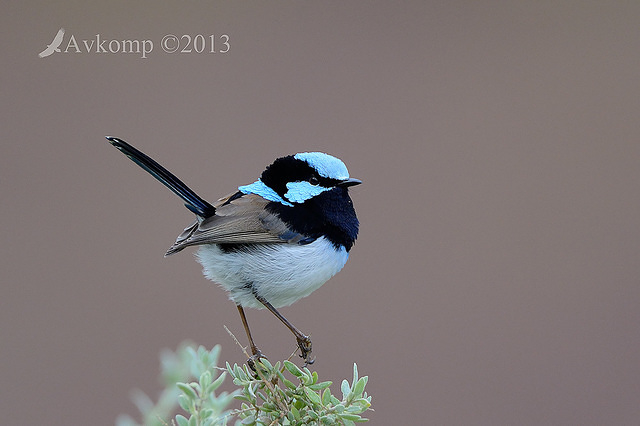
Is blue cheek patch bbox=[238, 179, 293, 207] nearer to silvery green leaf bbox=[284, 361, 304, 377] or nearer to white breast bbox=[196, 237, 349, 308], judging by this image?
white breast bbox=[196, 237, 349, 308]

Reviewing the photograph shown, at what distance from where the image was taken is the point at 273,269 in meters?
1.50

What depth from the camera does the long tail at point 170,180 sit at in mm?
1421

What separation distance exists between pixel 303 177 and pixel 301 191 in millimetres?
36

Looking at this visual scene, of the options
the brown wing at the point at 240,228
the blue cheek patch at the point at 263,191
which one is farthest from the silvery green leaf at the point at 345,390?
the blue cheek patch at the point at 263,191

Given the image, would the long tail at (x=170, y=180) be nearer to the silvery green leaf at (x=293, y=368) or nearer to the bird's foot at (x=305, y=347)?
the bird's foot at (x=305, y=347)

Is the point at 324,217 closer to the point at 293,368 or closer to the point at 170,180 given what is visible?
the point at 170,180

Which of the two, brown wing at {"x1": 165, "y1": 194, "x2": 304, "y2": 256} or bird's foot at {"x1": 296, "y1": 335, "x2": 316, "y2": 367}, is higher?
brown wing at {"x1": 165, "y1": 194, "x2": 304, "y2": 256}

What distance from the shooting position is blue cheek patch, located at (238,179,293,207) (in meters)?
1.64

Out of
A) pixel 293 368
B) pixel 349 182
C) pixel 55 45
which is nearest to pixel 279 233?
pixel 349 182

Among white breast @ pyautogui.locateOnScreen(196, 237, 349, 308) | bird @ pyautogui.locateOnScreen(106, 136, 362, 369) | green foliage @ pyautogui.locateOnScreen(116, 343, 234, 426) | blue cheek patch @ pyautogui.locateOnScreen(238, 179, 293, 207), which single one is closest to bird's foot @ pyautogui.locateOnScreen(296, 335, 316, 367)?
bird @ pyautogui.locateOnScreen(106, 136, 362, 369)

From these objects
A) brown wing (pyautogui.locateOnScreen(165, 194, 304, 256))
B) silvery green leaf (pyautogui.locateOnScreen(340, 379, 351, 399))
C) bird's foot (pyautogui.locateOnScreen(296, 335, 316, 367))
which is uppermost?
brown wing (pyautogui.locateOnScreen(165, 194, 304, 256))

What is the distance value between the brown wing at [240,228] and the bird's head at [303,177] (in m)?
0.05

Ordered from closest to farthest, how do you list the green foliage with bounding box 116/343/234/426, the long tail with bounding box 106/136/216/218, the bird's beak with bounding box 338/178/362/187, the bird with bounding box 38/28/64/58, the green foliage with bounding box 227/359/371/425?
the green foliage with bounding box 116/343/234/426 → the green foliage with bounding box 227/359/371/425 → the long tail with bounding box 106/136/216/218 → the bird's beak with bounding box 338/178/362/187 → the bird with bounding box 38/28/64/58

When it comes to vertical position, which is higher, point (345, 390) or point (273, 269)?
point (273, 269)
